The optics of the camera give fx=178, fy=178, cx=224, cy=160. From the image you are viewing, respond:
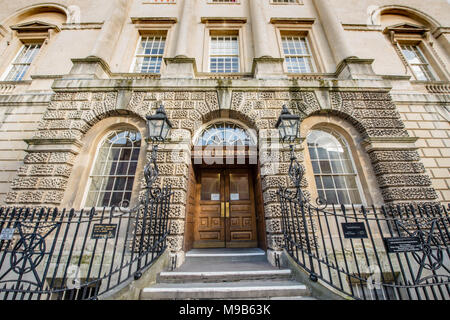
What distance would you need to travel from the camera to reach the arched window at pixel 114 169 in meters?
5.36

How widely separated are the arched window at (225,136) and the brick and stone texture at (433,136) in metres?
5.93

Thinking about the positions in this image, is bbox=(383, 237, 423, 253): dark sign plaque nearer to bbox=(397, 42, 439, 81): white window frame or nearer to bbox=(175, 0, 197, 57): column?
bbox=(175, 0, 197, 57): column

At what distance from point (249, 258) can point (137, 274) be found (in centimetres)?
288

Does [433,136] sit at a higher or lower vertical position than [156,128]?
higher

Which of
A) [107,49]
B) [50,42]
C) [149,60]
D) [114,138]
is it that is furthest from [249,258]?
[50,42]

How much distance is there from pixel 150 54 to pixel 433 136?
1166 cm

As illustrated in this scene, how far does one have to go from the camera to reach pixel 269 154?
5328 millimetres

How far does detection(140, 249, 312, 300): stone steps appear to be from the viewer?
2969mm

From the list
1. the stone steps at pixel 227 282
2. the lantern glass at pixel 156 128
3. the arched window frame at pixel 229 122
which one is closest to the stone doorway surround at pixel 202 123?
the arched window frame at pixel 229 122

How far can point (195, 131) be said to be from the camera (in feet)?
19.0

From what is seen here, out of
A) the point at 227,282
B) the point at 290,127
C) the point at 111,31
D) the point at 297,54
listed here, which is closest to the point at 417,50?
the point at 297,54

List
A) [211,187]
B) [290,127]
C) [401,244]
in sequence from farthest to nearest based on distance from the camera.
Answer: [211,187] → [290,127] → [401,244]

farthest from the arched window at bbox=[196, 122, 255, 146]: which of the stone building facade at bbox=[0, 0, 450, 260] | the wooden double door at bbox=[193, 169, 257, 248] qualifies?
the wooden double door at bbox=[193, 169, 257, 248]

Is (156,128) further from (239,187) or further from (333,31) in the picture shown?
(333,31)
